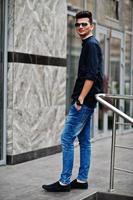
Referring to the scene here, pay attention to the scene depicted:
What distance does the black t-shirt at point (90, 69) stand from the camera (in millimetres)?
5785

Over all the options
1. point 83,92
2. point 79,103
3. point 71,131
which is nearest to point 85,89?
point 83,92

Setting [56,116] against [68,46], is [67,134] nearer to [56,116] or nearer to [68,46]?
[56,116]

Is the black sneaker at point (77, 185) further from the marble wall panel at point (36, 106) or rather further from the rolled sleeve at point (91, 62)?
the marble wall panel at point (36, 106)

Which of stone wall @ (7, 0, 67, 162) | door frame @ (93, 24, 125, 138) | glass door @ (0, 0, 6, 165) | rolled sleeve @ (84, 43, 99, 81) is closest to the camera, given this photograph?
rolled sleeve @ (84, 43, 99, 81)

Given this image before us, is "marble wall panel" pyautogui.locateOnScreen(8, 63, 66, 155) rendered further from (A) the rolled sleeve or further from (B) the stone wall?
(A) the rolled sleeve

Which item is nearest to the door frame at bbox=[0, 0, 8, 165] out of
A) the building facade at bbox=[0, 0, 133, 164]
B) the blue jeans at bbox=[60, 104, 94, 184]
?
the building facade at bbox=[0, 0, 133, 164]

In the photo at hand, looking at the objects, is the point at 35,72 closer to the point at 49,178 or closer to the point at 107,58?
the point at 49,178

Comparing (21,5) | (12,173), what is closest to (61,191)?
(12,173)

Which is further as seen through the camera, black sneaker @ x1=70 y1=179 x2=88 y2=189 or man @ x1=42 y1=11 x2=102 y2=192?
black sneaker @ x1=70 y1=179 x2=88 y2=189

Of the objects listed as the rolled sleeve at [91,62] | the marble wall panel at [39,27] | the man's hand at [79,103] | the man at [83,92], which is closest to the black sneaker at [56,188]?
the man at [83,92]

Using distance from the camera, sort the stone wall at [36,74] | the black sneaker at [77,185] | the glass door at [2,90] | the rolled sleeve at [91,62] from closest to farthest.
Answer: the rolled sleeve at [91,62]
the black sneaker at [77,185]
the glass door at [2,90]
the stone wall at [36,74]

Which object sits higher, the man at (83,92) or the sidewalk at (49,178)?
the man at (83,92)

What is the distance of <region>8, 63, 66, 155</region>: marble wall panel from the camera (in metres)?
7.81

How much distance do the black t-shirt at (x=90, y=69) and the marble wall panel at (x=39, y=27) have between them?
2.05 m
